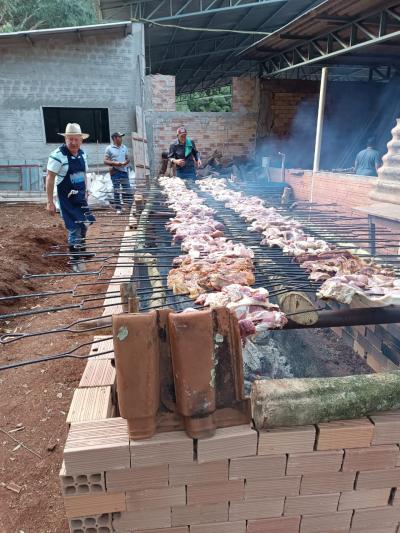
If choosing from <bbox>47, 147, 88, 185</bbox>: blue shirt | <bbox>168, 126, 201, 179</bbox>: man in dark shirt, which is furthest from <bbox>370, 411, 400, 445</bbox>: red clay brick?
<bbox>168, 126, 201, 179</bbox>: man in dark shirt

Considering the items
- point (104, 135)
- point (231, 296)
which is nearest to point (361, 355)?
point (231, 296)

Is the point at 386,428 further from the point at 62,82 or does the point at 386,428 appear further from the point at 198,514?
the point at 62,82

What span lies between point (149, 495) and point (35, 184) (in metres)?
15.3

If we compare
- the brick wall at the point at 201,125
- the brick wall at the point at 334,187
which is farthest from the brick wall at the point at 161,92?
the brick wall at the point at 334,187

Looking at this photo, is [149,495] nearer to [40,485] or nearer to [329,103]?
[40,485]

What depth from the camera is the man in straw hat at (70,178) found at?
20.9ft

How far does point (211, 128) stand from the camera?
14.7 metres

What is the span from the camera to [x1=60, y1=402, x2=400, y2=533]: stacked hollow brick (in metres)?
1.83

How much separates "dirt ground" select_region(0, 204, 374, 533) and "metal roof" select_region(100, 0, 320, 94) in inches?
416

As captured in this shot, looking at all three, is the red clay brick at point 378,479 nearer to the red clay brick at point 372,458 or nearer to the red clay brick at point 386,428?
the red clay brick at point 372,458

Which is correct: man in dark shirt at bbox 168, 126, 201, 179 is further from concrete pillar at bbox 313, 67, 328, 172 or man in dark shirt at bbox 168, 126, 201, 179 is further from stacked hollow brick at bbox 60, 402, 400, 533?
stacked hollow brick at bbox 60, 402, 400, 533

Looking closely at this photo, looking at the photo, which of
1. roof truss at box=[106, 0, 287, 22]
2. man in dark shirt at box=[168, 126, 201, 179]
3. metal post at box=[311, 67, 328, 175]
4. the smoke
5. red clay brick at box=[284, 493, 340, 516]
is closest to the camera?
red clay brick at box=[284, 493, 340, 516]

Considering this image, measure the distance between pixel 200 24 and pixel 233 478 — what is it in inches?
654

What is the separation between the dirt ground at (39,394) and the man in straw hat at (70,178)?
1.11 m
